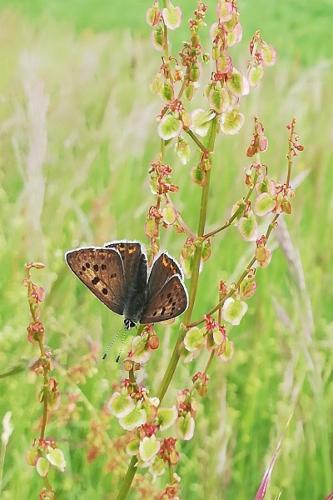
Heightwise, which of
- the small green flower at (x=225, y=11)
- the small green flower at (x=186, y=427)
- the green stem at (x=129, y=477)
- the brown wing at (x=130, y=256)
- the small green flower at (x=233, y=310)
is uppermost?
the small green flower at (x=225, y=11)

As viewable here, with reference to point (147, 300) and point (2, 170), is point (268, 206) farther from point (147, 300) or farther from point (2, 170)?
point (2, 170)

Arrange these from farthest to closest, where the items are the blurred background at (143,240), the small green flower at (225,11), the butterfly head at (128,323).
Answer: the blurred background at (143,240)
the butterfly head at (128,323)
the small green flower at (225,11)

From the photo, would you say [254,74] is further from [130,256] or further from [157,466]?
[157,466]

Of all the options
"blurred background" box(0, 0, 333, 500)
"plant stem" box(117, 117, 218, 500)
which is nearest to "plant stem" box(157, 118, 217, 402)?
"plant stem" box(117, 117, 218, 500)

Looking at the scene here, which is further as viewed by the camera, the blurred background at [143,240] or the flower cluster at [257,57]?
the blurred background at [143,240]

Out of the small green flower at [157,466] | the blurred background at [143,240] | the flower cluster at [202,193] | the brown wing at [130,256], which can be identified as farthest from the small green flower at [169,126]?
the blurred background at [143,240]

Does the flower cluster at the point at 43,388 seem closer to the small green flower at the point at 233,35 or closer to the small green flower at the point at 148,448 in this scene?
the small green flower at the point at 148,448

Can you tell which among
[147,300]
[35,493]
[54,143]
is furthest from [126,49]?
[147,300]
